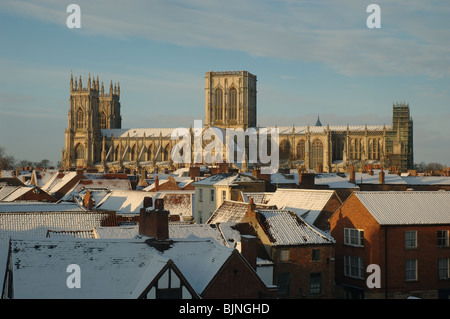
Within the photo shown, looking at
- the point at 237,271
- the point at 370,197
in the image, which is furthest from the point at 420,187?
the point at 237,271

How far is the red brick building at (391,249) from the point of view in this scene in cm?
2898

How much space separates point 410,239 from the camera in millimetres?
29734

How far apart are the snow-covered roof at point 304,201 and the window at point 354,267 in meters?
4.02

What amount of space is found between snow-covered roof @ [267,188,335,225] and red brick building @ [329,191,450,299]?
3209mm

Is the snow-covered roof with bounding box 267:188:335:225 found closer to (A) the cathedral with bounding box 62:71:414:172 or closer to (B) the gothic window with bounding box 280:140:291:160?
(A) the cathedral with bounding box 62:71:414:172

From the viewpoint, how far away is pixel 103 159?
450 feet

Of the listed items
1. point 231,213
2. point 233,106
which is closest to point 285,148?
point 233,106

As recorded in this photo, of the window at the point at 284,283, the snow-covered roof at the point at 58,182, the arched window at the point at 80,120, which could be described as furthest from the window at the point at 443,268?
A: the arched window at the point at 80,120

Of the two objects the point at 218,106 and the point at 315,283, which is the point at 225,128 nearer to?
the point at 218,106

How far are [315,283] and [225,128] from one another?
11213cm

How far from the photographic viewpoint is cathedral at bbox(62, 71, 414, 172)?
4948 inches

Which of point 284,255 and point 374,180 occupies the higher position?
point 374,180

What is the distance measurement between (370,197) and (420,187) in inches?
1291

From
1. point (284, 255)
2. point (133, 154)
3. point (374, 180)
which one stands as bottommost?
point (284, 255)
